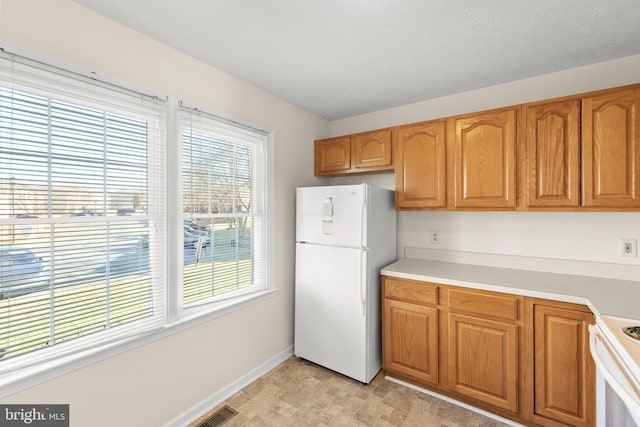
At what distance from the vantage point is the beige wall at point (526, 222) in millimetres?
1893

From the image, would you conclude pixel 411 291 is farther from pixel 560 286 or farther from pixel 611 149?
pixel 611 149

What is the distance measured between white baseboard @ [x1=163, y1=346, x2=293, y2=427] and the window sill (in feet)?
1.83

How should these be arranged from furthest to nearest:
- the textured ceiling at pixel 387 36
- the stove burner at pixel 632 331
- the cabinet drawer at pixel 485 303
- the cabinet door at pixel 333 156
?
the cabinet door at pixel 333 156 < the cabinet drawer at pixel 485 303 < the textured ceiling at pixel 387 36 < the stove burner at pixel 632 331

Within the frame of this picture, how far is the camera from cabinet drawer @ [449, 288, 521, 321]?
1767 mm

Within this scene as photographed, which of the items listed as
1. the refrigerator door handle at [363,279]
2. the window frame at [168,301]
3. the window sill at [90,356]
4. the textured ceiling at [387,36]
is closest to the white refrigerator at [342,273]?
the refrigerator door handle at [363,279]

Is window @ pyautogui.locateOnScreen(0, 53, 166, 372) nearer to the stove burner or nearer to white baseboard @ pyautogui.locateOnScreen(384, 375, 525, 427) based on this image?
white baseboard @ pyautogui.locateOnScreen(384, 375, 525, 427)

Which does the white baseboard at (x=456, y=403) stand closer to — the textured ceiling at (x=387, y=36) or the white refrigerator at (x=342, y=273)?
the white refrigerator at (x=342, y=273)

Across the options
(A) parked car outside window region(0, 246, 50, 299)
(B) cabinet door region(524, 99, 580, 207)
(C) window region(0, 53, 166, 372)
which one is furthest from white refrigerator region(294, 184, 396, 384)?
(A) parked car outside window region(0, 246, 50, 299)

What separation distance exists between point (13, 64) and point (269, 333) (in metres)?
2.30

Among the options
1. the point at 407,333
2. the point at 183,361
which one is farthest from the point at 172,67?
the point at 407,333

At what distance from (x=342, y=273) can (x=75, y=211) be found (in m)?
1.75

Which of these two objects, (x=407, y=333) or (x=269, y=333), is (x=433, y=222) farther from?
(x=269, y=333)

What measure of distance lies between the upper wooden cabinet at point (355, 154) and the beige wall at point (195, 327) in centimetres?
28

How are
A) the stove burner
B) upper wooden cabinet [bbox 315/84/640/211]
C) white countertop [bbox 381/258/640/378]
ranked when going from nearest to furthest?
1. the stove burner
2. white countertop [bbox 381/258/640/378]
3. upper wooden cabinet [bbox 315/84/640/211]
